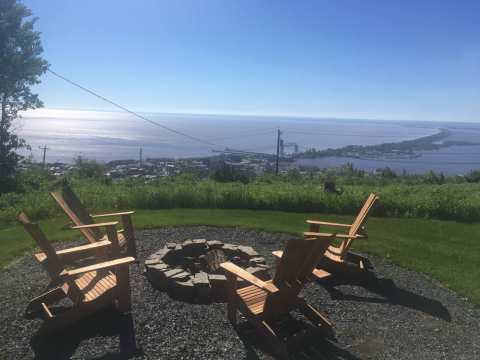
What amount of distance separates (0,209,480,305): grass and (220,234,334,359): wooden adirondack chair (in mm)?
2464

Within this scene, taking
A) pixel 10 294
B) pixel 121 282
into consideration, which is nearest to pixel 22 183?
A: pixel 10 294

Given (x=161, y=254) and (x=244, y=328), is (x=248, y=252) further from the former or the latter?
(x=244, y=328)

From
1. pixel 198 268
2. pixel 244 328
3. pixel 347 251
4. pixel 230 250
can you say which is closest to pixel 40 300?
pixel 198 268

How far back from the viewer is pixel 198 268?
16.4 feet

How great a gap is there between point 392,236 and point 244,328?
4502 mm

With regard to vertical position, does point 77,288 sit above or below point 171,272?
above

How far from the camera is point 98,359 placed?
9.92ft

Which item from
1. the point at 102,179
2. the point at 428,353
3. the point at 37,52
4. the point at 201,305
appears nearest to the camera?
the point at 428,353

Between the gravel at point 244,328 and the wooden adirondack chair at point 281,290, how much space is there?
166 millimetres

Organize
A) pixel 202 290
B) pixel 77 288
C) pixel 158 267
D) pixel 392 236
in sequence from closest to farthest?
pixel 77 288 → pixel 202 290 → pixel 158 267 → pixel 392 236

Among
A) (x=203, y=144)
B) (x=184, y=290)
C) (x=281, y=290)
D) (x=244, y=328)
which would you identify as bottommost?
(x=203, y=144)

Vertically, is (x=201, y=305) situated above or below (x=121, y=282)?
below

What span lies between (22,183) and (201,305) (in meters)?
13.2

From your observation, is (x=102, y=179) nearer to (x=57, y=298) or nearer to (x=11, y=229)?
(x=11, y=229)
